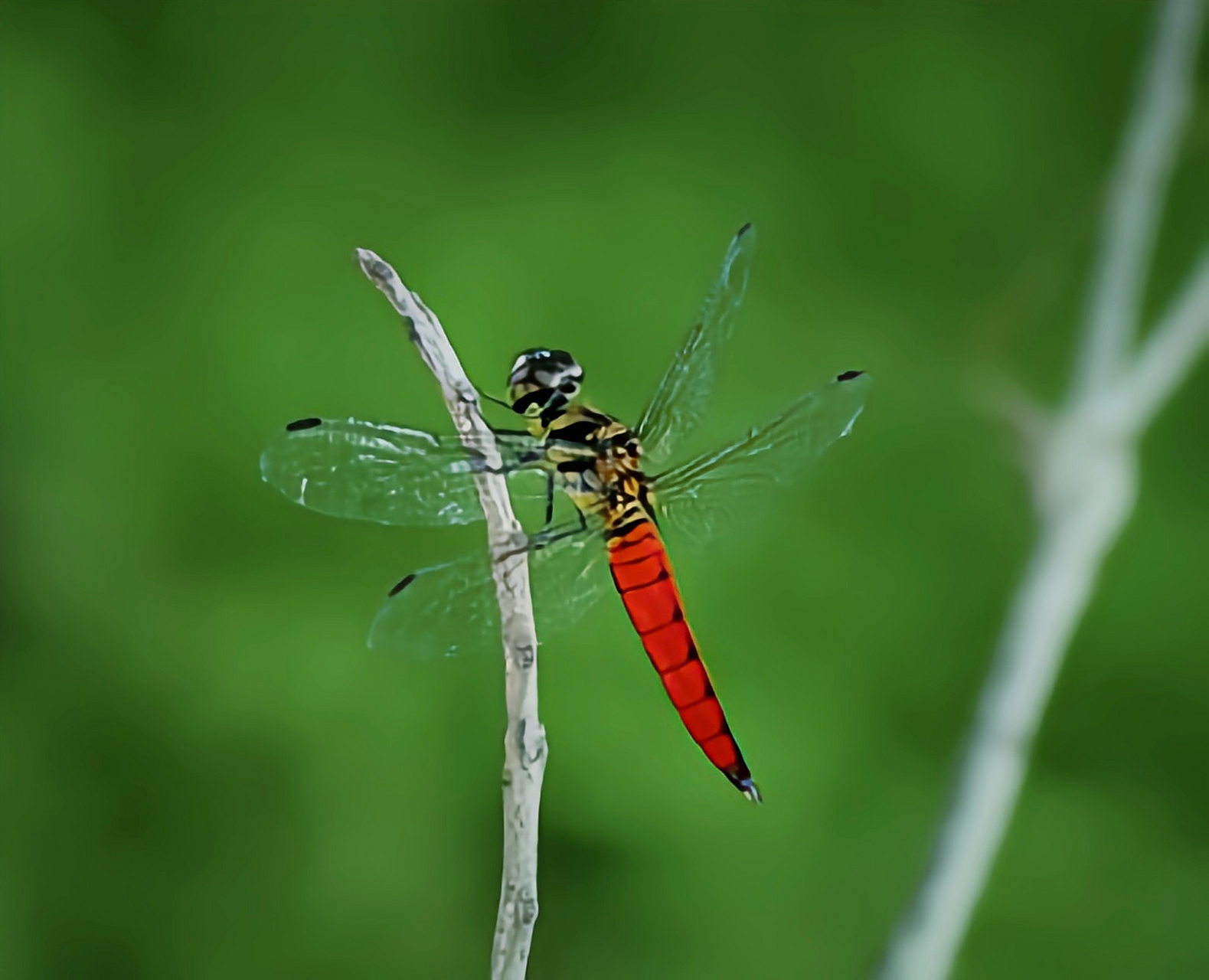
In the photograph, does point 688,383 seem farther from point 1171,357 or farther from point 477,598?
point 1171,357

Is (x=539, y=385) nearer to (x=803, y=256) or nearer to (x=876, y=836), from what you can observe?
(x=803, y=256)

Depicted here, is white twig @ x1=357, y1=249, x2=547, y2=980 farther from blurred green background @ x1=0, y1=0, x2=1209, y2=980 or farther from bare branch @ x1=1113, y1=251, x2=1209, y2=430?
bare branch @ x1=1113, y1=251, x2=1209, y2=430

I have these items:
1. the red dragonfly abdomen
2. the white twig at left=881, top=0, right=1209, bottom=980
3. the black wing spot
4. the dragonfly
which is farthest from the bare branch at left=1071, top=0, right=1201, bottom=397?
the black wing spot

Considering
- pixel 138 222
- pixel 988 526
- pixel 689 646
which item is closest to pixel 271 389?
pixel 138 222

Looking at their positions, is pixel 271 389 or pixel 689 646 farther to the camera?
pixel 271 389

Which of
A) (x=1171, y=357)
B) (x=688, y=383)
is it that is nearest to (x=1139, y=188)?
(x=1171, y=357)

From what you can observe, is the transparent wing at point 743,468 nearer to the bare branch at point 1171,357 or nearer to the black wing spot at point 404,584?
the black wing spot at point 404,584

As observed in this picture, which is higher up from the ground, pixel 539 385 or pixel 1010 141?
pixel 1010 141
